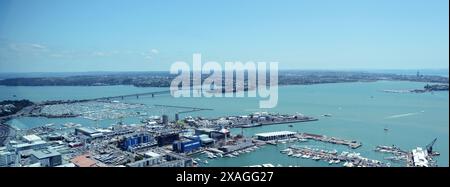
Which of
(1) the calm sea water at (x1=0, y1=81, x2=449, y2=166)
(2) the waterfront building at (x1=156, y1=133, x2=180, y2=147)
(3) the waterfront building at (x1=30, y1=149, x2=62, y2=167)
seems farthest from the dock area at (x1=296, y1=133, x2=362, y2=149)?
(3) the waterfront building at (x1=30, y1=149, x2=62, y2=167)

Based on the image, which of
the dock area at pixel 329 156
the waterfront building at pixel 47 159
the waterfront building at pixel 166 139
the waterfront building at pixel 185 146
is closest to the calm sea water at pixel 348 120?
the dock area at pixel 329 156

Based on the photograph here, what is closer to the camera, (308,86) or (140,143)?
(140,143)

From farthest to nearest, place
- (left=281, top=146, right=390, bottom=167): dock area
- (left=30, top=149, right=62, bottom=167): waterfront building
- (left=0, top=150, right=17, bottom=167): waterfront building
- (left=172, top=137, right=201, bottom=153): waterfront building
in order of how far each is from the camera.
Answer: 1. (left=172, top=137, right=201, bottom=153): waterfront building
2. (left=281, top=146, right=390, bottom=167): dock area
3. (left=30, top=149, right=62, bottom=167): waterfront building
4. (left=0, top=150, right=17, bottom=167): waterfront building

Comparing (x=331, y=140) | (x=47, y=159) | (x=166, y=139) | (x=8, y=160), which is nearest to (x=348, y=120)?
(x=331, y=140)

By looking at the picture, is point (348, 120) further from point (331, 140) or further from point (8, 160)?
point (8, 160)

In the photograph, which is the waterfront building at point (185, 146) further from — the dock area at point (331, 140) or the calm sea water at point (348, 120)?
the dock area at point (331, 140)

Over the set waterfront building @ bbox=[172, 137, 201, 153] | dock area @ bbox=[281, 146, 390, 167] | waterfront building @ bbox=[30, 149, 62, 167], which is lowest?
dock area @ bbox=[281, 146, 390, 167]

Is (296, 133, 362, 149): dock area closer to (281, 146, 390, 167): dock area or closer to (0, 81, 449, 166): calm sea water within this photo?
(0, 81, 449, 166): calm sea water

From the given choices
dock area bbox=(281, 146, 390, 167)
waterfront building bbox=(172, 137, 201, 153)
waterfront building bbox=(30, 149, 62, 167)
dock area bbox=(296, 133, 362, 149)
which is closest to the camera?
waterfront building bbox=(30, 149, 62, 167)

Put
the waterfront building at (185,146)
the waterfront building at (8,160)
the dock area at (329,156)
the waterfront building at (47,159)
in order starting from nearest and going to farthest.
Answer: the waterfront building at (8,160) < the waterfront building at (47,159) < the dock area at (329,156) < the waterfront building at (185,146)
